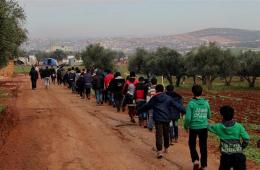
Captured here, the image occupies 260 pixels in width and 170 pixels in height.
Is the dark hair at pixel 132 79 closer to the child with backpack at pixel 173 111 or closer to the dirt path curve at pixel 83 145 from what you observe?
the dirt path curve at pixel 83 145

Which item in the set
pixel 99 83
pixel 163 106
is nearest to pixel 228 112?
pixel 163 106

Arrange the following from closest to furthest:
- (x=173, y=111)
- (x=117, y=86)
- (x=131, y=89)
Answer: (x=173, y=111), (x=131, y=89), (x=117, y=86)

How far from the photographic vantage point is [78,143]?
15133mm

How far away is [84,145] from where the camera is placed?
582 inches

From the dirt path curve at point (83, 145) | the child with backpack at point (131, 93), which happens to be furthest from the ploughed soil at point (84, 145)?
the child with backpack at point (131, 93)

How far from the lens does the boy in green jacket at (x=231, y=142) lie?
362 inches

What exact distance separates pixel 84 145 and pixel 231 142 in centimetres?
637

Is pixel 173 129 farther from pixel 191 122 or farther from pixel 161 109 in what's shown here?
pixel 191 122

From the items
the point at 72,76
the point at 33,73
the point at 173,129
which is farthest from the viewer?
the point at 33,73

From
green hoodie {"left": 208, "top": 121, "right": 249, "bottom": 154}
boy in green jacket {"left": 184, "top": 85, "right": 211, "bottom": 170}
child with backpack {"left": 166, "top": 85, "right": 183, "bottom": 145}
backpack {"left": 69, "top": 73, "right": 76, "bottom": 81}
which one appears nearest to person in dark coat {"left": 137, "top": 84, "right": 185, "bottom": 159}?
child with backpack {"left": 166, "top": 85, "right": 183, "bottom": 145}

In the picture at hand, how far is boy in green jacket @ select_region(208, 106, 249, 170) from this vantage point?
30.2 ft

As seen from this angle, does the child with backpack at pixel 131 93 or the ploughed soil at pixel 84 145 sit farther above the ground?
the child with backpack at pixel 131 93

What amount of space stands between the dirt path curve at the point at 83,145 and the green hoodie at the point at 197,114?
1.42 m

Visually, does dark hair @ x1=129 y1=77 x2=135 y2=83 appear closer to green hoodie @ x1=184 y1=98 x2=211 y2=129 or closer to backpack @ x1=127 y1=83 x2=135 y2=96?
backpack @ x1=127 y1=83 x2=135 y2=96
